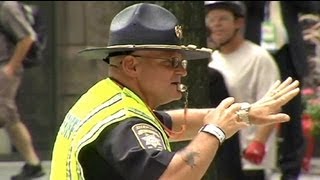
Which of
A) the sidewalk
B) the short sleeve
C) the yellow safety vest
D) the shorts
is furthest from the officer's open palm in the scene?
the shorts

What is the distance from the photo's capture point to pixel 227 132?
136 inches

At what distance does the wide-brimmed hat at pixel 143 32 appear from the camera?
352cm

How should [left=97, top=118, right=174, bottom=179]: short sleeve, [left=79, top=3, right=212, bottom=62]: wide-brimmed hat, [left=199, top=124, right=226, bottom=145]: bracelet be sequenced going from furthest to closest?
[left=79, top=3, right=212, bottom=62]: wide-brimmed hat
[left=199, top=124, right=226, bottom=145]: bracelet
[left=97, top=118, right=174, bottom=179]: short sleeve

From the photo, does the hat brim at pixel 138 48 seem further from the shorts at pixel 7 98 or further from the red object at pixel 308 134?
the red object at pixel 308 134

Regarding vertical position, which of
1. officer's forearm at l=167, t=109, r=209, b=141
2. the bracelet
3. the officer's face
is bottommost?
officer's forearm at l=167, t=109, r=209, b=141

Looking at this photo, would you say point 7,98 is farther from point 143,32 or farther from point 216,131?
point 216,131

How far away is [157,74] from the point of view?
11.8 feet

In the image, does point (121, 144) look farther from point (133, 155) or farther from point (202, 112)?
point (202, 112)

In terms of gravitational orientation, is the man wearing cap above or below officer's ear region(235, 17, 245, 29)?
above

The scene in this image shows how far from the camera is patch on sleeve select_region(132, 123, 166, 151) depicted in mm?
3321

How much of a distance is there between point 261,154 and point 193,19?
1.46m

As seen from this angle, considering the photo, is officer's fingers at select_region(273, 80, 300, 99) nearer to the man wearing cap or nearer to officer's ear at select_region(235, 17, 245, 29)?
the man wearing cap

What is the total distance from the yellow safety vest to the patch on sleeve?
2.0 inches

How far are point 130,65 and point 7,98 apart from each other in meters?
4.80
